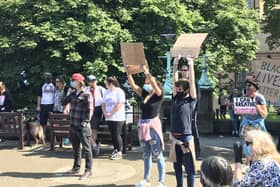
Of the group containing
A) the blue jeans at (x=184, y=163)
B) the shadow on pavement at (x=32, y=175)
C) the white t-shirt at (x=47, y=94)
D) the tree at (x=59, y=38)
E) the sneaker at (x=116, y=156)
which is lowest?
the shadow on pavement at (x=32, y=175)

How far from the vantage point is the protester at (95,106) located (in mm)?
10625

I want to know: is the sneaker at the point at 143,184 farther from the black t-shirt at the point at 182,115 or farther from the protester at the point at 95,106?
the protester at the point at 95,106

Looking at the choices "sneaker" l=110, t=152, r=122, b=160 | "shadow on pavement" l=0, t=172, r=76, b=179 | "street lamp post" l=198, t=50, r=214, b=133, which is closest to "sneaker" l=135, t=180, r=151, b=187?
"shadow on pavement" l=0, t=172, r=76, b=179

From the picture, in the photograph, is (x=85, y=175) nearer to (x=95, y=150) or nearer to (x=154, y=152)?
(x=154, y=152)

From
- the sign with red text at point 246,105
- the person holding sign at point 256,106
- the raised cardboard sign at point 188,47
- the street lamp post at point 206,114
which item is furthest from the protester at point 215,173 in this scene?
the street lamp post at point 206,114

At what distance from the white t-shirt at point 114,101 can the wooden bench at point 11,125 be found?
97.2 inches

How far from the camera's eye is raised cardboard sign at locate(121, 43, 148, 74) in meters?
7.91

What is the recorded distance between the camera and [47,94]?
12.0m

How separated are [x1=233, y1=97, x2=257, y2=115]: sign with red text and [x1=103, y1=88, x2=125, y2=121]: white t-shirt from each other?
2754 mm

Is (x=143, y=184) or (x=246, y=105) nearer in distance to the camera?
(x=143, y=184)

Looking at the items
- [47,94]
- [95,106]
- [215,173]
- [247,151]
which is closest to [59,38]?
[47,94]

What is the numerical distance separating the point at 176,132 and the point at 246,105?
1.53 meters

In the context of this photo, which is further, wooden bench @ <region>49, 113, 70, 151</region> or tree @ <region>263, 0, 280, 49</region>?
tree @ <region>263, 0, 280, 49</region>

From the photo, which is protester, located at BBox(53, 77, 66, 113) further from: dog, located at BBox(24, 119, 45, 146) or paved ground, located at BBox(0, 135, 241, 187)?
paved ground, located at BBox(0, 135, 241, 187)
